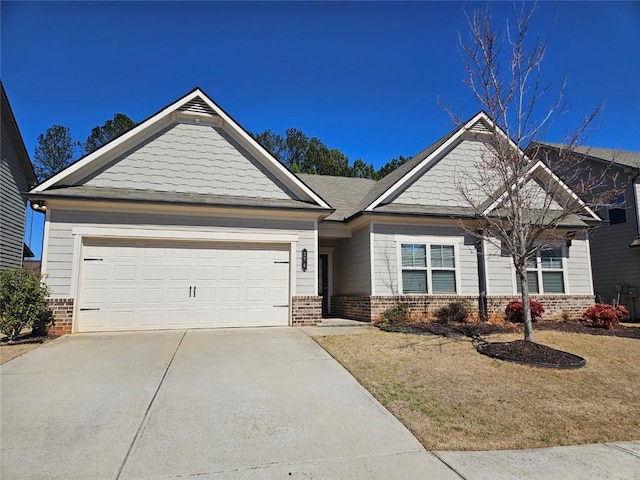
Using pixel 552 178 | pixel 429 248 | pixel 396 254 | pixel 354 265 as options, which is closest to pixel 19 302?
pixel 354 265

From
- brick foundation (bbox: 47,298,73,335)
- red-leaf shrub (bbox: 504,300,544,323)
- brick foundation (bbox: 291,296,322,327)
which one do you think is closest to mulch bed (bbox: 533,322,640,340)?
red-leaf shrub (bbox: 504,300,544,323)

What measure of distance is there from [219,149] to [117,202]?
10.3 ft

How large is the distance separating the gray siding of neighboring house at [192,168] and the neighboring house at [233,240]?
0.10 feet

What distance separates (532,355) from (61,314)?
406 inches

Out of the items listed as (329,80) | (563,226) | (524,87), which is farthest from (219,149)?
(563,226)

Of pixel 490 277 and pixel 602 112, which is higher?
pixel 602 112

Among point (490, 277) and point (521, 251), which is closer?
point (521, 251)

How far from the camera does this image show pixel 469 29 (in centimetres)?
899

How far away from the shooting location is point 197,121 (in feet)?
38.4

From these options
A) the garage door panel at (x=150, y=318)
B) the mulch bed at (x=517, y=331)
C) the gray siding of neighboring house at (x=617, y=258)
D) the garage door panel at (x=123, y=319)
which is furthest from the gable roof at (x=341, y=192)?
the gray siding of neighboring house at (x=617, y=258)

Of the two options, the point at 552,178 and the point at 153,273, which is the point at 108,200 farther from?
the point at 552,178

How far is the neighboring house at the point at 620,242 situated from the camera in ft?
51.7

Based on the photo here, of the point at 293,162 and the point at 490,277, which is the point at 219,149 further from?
the point at 293,162

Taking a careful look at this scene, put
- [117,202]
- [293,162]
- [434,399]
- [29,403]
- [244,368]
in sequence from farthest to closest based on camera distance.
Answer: [293,162]
[117,202]
[244,368]
[434,399]
[29,403]
